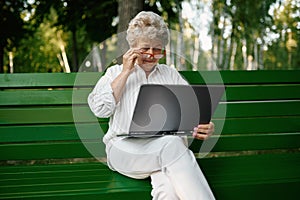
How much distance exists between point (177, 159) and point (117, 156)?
325 millimetres

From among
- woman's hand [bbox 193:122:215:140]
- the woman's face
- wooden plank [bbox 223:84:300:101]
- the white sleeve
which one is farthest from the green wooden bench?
the woman's face

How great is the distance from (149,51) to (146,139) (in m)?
0.45

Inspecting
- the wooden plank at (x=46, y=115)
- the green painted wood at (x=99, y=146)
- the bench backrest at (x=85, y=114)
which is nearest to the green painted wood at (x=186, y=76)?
the bench backrest at (x=85, y=114)

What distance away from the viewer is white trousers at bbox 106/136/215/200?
66.5 inches

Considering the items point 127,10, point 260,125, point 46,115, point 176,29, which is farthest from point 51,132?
point 176,29

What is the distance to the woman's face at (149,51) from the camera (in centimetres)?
202

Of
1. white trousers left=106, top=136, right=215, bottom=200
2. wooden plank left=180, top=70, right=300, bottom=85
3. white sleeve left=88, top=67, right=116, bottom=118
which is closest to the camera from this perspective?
white trousers left=106, top=136, right=215, bottom=200

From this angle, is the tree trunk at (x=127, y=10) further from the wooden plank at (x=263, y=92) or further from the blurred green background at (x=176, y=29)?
the wooden plank at (x=263, y=92)

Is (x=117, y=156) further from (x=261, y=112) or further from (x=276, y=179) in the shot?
(x=261, y=112)

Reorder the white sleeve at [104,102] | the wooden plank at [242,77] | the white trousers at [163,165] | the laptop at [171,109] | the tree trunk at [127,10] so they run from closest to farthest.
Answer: the white trousers at [163,165], the laptop at [171,109], the white sleeve at [104,102], the wooden plank at [242,77], the tree trunk at [127,10]

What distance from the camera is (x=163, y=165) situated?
1.80m

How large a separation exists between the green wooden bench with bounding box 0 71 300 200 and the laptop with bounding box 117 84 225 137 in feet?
0.87

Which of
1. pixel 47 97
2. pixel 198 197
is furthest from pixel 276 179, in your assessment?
pixel 47 97

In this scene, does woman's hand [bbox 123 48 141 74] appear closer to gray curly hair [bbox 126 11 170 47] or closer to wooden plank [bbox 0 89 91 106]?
gray curly hair [bbox 126 11 170 47]
